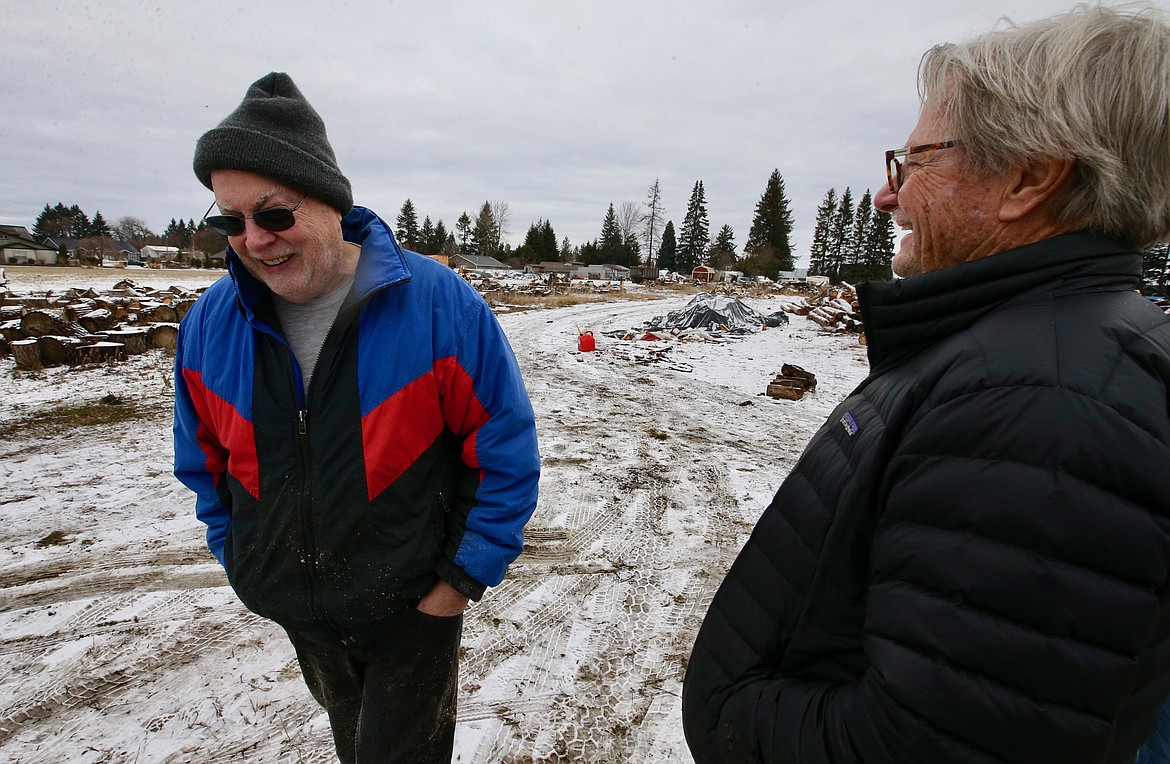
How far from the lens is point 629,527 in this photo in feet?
14.7

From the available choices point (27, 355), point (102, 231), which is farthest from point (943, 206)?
point (102, 231)

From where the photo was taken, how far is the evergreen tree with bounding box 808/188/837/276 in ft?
226

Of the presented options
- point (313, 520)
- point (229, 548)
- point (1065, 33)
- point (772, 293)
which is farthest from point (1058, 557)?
point (772, 293)

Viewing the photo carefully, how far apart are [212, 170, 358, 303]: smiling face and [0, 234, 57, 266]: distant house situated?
6751 centimetres

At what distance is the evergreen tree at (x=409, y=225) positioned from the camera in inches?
2773

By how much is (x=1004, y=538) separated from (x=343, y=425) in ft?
5.47

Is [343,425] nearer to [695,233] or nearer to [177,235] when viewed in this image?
[695,233]

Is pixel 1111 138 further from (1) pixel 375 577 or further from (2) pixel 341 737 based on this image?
(2) pixel 341 737

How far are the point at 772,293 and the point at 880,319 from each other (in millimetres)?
46356

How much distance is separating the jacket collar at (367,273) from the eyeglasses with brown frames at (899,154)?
1416mm

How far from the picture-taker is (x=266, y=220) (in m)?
1.69

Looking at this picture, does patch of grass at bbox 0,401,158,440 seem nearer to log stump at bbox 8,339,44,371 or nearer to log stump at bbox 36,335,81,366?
log stump at bbox 8,339,44,371

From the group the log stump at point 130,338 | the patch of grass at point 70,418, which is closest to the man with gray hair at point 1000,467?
the patch of grass at point 70,418

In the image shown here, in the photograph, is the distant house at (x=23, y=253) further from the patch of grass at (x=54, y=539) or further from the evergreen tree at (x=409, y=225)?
the patch of grass at (x=54, y=539)
